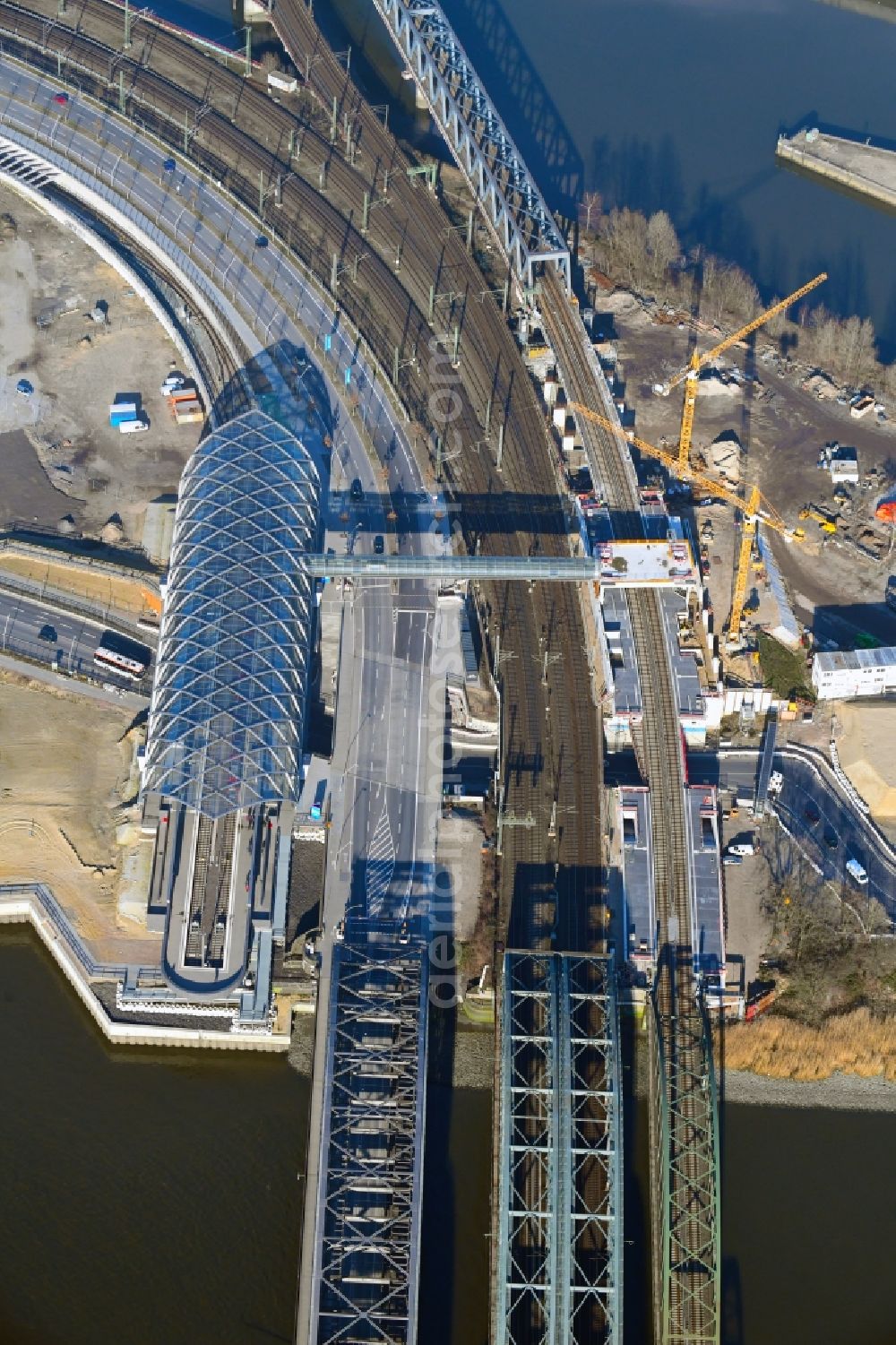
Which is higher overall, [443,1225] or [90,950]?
[90,950]

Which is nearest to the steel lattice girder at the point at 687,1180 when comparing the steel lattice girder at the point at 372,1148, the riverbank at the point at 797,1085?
the riverbank at the point at 797,1085

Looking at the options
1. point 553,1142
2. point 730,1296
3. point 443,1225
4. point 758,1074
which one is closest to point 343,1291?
point 443,1225

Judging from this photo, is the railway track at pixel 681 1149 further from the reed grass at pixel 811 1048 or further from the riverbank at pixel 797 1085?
the reed grass at pixel 811 1048

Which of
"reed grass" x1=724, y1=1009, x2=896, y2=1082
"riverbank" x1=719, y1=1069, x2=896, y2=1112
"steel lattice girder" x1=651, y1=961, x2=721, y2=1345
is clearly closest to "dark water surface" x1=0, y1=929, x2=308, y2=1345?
"steel lattice girder" x1=651, y1=961, x2=721, y2=1345

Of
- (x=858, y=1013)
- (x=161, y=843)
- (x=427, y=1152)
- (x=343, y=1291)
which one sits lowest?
(x=343, y=1291)

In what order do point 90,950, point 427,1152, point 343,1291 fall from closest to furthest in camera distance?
1. point 343,1291
2. point 427,1152
3. point 90,950

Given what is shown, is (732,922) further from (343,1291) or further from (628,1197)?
(343,1291)

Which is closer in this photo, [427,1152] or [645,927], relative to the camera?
[427,1152]

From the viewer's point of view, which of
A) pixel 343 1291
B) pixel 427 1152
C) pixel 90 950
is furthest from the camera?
pixel 90 950
